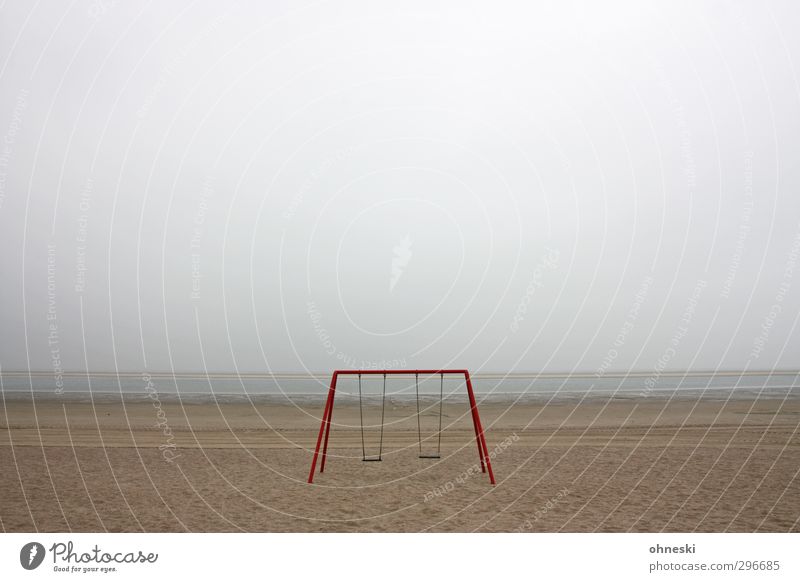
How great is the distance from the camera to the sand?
816 cm

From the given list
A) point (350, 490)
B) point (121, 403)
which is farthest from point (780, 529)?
point (121, 403)

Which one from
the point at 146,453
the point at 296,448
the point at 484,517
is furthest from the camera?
the point at 296,448

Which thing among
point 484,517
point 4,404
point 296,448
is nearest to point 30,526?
point 484,517

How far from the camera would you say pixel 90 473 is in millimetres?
11445

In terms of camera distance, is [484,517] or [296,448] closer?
[484,517]

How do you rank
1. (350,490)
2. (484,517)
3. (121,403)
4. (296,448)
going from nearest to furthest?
(484,517) → (350,490) → (296,448) → (121,403)

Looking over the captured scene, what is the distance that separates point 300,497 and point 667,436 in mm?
12693

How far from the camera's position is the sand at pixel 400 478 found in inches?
321

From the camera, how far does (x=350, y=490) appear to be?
33.6 ft

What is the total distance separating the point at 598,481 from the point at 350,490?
4.81 metres

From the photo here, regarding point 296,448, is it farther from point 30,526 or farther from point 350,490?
point 30,526

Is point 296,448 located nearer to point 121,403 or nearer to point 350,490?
point 350,490

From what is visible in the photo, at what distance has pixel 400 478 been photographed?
37.1 feet

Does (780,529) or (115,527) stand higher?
(115,527)
